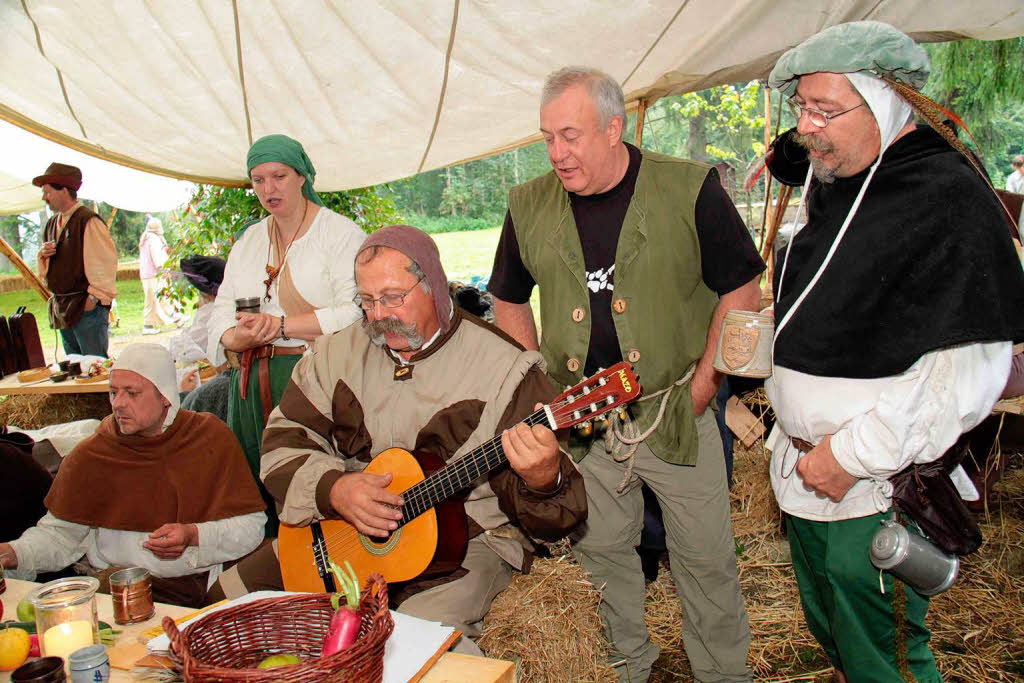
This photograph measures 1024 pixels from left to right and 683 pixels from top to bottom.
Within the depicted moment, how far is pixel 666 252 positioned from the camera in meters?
2.67

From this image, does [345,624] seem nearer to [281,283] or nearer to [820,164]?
[820,164]

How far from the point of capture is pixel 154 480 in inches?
125

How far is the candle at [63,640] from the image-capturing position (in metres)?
1.87

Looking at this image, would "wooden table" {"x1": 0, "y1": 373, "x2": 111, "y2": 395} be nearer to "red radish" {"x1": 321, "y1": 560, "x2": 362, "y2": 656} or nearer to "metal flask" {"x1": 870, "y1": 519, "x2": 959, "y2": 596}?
"red radish" {"x1": 321, "y1": 560, "x2": 362, "y2": 656}

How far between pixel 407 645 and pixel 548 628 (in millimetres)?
967

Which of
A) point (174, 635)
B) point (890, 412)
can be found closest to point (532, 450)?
point (890, 412)

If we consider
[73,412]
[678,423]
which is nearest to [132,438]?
[678,423]

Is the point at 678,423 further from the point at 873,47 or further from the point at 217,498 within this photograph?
the point at 217,498

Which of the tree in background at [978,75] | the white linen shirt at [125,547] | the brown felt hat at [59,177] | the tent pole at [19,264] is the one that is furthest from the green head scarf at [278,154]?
the tent pole at [19,264]

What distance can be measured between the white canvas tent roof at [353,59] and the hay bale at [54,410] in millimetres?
3010

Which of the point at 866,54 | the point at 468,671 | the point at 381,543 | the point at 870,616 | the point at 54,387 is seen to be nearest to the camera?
the point at 468,671

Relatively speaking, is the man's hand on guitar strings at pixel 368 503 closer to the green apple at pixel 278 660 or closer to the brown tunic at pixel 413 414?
the brown tunic at pixel 413 414

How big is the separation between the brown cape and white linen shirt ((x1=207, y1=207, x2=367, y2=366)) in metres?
0.66

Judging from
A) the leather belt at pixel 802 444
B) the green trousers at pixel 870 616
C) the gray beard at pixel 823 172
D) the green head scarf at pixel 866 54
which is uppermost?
the green head scarf at pixel 866 54
